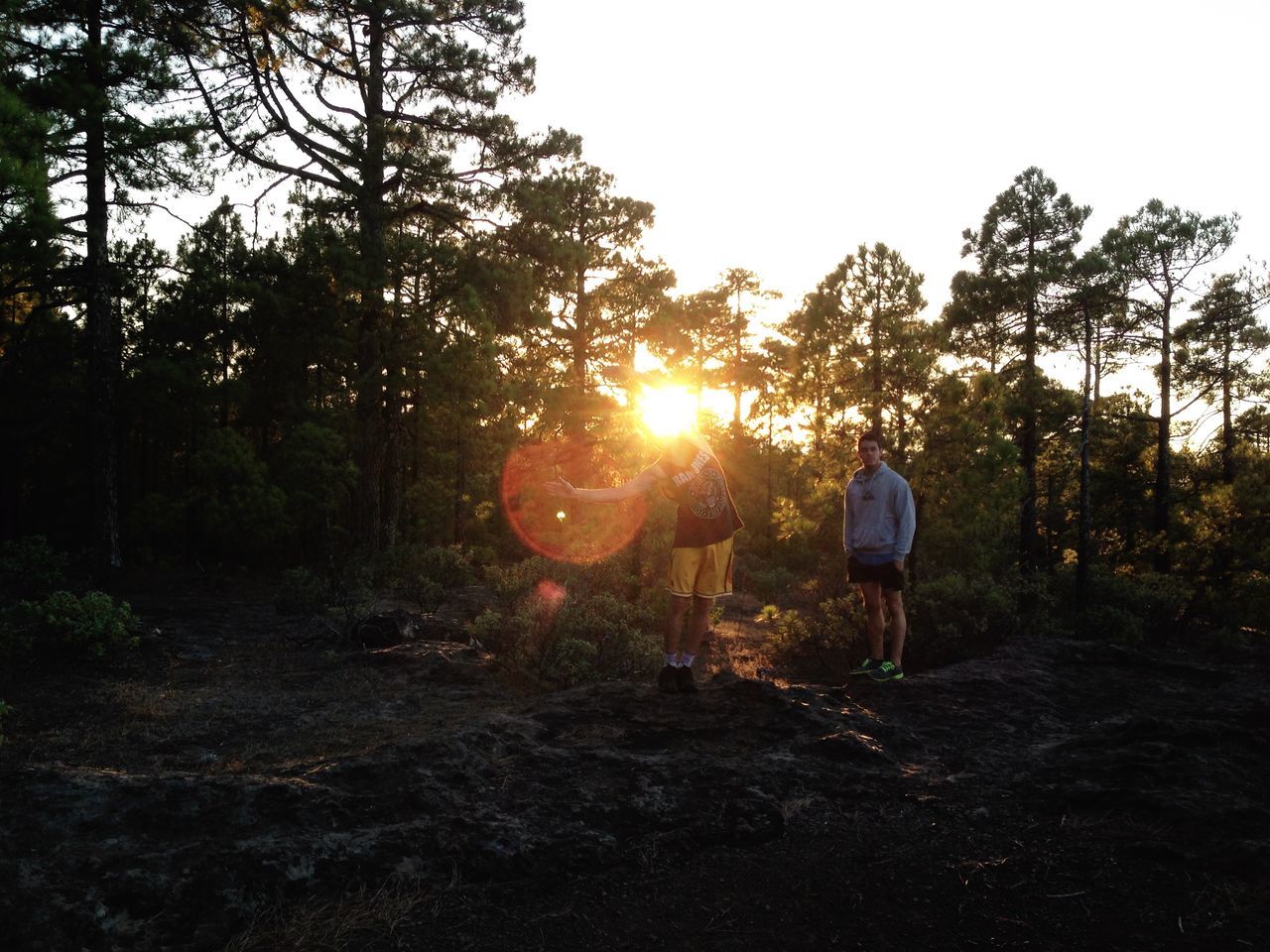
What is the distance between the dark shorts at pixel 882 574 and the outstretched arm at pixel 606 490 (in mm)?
1845

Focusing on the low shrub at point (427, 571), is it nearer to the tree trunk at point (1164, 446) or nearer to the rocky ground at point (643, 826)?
the rocky ground at point (643, 826)

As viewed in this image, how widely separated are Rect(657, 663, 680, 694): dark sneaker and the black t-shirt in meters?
0.86

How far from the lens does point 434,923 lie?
2.56 m

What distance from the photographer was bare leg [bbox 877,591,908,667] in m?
5.85

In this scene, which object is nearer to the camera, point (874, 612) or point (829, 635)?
point (874, 612)

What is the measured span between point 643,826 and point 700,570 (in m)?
2.27

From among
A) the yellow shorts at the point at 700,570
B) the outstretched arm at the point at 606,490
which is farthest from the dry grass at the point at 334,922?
the yellow shorts at the point at 700,570

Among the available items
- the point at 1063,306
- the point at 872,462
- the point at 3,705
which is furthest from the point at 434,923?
the point at 1063,306

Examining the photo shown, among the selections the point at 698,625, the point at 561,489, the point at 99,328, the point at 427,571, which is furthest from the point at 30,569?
the point at 698,625

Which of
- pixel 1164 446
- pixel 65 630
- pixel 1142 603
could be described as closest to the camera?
pixel 65 630

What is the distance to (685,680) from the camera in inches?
207

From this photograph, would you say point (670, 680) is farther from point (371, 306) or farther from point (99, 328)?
point (99, 328)

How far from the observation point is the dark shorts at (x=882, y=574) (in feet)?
19.2

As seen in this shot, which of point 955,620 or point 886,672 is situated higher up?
point 886,672
